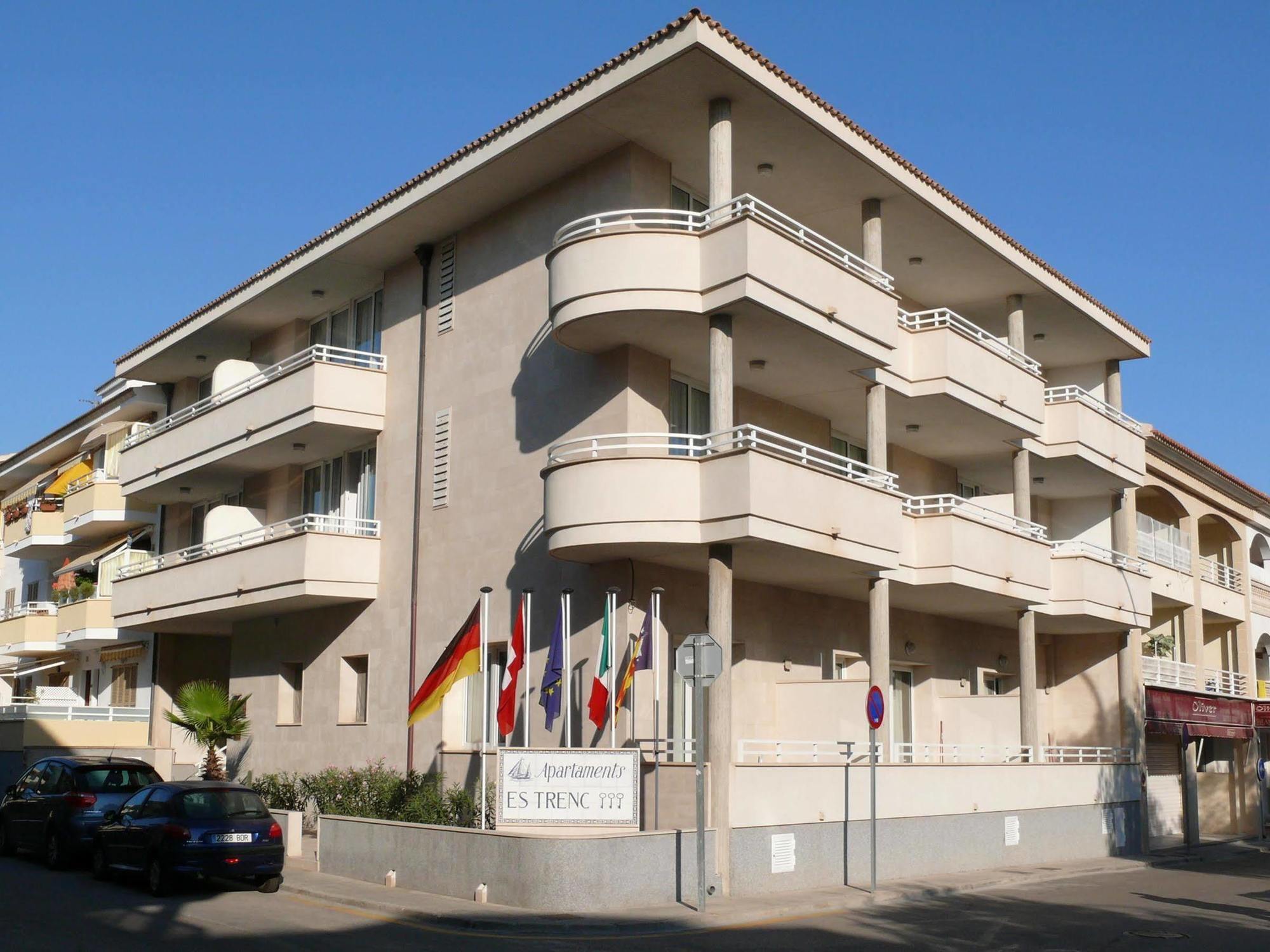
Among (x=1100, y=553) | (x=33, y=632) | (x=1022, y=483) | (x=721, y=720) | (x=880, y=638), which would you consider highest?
(x=1022, y=483)

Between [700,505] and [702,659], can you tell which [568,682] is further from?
[702,659]

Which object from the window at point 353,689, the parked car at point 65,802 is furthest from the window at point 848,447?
the parked car at point 65,802

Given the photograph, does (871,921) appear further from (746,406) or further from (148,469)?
(148,469)

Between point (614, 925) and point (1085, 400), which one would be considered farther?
point (1085, 400)

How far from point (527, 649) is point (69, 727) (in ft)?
54.1

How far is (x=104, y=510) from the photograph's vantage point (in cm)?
3572

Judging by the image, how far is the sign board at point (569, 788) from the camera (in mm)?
16922

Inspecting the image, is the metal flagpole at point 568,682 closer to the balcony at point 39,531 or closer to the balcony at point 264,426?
the balcony at point 264,426

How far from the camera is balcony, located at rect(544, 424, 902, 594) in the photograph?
18781mm

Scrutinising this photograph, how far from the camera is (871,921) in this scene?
53.5 feet

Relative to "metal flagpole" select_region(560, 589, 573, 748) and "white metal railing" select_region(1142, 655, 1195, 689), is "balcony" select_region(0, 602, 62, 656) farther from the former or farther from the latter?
"white metal railing" select_region(1142, 655, 1195, 689)

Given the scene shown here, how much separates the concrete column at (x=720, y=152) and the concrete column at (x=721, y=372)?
185cm

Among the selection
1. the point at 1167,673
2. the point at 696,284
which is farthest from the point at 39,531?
the point at 1167,673

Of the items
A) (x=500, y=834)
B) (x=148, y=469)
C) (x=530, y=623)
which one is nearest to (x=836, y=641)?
(x=530, y=623)
